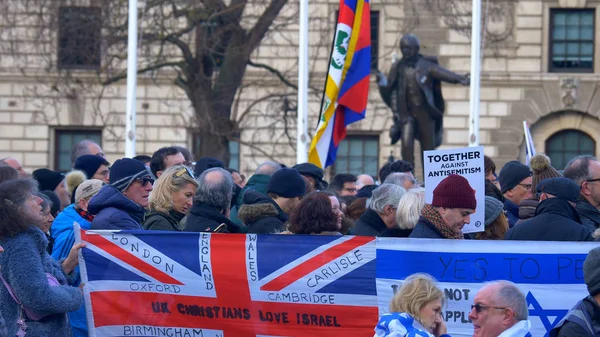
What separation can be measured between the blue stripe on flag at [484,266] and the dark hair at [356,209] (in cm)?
240

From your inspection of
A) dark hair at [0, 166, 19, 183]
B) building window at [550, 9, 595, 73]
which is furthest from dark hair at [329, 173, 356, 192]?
building window at [550, 9, 595, 73]

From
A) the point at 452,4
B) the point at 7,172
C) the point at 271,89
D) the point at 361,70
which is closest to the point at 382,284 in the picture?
the point at 7,172

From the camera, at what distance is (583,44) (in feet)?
106

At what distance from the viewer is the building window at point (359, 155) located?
3247 centimetres

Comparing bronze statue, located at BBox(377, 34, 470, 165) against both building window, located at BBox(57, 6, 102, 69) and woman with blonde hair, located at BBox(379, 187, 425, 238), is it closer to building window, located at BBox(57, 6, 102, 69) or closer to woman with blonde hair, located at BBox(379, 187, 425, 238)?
woman with blonde hair, located at BBox(379, 187, 425, 238)

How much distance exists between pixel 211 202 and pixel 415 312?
2.73m

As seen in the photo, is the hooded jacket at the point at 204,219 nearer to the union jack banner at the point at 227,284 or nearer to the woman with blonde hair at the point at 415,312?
the union jack banner at the point at 227,284

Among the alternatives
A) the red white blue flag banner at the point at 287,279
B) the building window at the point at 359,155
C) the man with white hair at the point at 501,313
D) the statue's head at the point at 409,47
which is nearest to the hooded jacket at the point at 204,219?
the red white blue flag banner at the point at 287,279

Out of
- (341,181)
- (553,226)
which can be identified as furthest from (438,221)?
(341,181)

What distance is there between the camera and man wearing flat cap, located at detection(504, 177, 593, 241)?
7.36 meters

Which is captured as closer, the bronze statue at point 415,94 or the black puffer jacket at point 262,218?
the black puffer jacket at point 262,218

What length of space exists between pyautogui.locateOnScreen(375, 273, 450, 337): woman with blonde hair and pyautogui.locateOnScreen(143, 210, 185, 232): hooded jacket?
2.67 metres

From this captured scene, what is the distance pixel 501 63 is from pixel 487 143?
84.5 inches

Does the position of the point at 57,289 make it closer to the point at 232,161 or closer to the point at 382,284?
the point at 382,284
